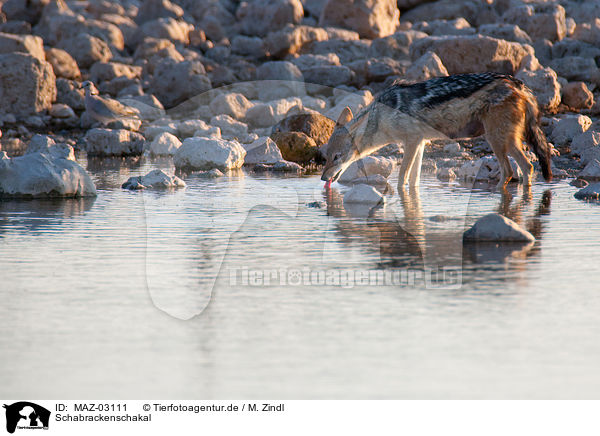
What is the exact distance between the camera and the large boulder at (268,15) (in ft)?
117

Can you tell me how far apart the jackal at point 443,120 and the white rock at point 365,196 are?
59.9 inches

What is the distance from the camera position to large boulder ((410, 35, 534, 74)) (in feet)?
75.9

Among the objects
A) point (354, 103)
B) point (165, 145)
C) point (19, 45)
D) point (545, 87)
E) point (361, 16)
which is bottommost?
point (165, 145)

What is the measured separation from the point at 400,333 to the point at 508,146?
22.1 feet

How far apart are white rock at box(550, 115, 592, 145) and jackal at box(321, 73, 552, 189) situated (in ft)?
19.2

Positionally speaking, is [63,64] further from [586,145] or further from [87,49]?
[586,145]

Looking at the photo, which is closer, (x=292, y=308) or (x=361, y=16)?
(x=292, y=308)

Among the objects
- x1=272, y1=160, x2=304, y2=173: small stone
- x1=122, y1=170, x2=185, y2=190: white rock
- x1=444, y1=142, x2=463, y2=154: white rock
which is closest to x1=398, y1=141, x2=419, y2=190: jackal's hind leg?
x1=122, y1=170, x2=185, y2=190: white rock

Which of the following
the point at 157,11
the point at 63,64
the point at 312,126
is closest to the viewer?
the point at 312,126

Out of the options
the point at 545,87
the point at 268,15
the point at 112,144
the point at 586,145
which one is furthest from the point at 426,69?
the point at 268,15

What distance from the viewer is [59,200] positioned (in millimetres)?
9508

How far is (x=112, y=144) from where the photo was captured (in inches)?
682

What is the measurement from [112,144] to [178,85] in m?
8.14

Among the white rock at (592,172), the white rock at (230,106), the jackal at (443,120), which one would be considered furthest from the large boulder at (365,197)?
the white rock at (230,106)
